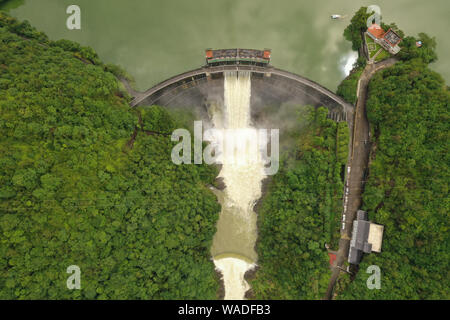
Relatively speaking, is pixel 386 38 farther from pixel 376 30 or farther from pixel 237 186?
pixel 237 186

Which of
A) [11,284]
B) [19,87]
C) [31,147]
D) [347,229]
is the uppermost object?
[19,87]

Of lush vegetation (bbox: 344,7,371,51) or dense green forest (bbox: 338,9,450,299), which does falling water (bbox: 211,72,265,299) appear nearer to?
dense green forest (bbox: 338,9,450,299)

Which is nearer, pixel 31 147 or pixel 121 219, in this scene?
pixel 31 147

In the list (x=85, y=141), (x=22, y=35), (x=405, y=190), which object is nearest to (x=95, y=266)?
(x=85, y=141)

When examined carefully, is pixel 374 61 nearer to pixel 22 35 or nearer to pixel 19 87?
pixel 19 87

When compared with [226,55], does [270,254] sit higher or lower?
lower

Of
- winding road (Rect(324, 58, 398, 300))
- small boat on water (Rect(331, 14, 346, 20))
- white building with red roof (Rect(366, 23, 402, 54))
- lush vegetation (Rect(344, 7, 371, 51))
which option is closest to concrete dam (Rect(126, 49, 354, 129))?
winding road (Rect(324, 58, 398, 300))
